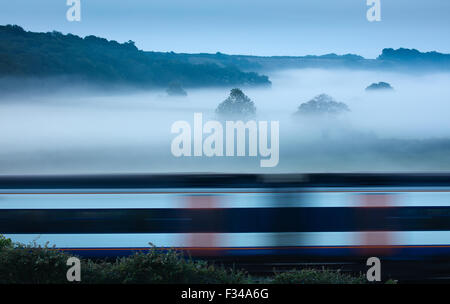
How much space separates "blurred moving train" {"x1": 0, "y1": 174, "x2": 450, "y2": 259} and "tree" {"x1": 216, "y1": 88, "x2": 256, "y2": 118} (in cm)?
99

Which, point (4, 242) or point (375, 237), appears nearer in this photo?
point (4, 242)

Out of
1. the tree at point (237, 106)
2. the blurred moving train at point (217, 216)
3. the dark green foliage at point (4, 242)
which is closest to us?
the dark green foliage at point (4, 242)

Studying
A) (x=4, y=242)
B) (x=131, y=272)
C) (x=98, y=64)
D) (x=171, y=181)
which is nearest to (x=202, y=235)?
(x=171, y=181)

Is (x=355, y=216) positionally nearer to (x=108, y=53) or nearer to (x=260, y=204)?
(x=260, y=204)

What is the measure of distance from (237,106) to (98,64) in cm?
224

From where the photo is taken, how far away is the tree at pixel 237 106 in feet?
17.0

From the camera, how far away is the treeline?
5648mm

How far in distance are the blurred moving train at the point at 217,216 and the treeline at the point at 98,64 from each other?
1718mm

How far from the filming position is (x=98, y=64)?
5797mm

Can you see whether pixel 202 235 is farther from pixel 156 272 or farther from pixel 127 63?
pixel 127 63

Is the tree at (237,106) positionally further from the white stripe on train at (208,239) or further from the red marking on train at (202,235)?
the white stripe on train at (208,239)

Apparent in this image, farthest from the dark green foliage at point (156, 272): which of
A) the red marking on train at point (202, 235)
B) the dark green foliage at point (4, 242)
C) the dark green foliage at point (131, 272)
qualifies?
the dark green foliage at point (4, 242)
